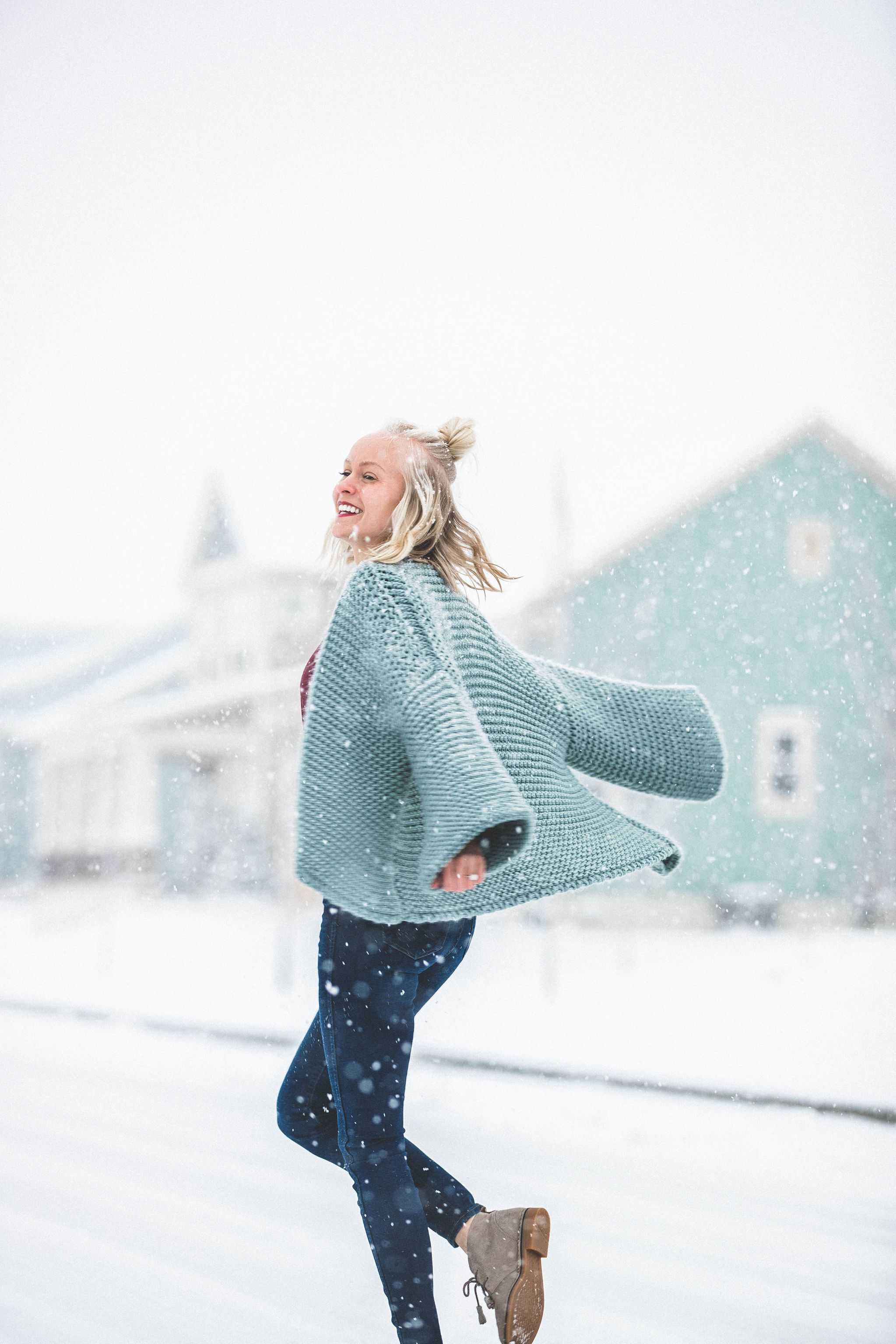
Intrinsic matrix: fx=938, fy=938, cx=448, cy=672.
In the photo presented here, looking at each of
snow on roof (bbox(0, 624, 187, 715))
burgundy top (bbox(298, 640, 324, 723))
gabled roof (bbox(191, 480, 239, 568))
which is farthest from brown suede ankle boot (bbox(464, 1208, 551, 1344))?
snow on roof (bbox(0, 624, 187, 715))

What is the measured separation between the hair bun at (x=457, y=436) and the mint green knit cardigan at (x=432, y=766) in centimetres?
20

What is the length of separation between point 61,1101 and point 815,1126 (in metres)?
2.07

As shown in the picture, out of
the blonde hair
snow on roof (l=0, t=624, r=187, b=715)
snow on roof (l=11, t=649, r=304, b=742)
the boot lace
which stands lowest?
the boot lace

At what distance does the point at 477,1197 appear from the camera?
1.89 m

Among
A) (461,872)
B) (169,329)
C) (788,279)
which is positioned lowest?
(461,872)

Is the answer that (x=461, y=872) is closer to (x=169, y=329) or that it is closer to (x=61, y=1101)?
(x=61, y=1101)

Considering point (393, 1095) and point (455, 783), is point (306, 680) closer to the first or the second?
point (455, 783)

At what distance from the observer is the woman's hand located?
3.15 feet

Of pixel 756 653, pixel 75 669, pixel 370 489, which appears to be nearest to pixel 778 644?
pixel 756 653

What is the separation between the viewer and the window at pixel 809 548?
21.2ft

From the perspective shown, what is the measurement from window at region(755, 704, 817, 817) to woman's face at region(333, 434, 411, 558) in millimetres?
5636

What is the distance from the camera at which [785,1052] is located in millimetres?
3283

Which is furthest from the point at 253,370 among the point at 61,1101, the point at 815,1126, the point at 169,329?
the point at 815,1126

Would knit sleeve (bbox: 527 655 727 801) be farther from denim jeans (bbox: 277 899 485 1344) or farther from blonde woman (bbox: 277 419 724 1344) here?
denim jeans (bbox: 277 899 485 1344)
